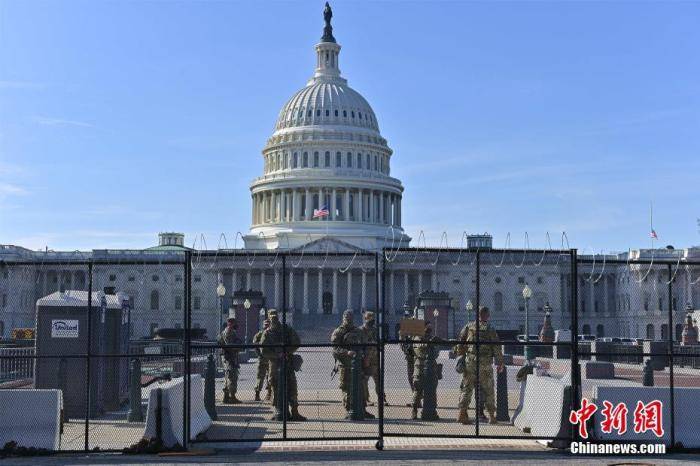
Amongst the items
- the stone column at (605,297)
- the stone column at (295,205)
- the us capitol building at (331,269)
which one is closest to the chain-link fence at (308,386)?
the us capitol building at (331,269)

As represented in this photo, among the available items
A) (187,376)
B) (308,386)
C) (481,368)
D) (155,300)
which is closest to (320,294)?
(155,300)

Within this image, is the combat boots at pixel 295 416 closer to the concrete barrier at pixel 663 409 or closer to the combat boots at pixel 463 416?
the combat boots at pixel 463 416

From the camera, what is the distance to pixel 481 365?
19953 mm

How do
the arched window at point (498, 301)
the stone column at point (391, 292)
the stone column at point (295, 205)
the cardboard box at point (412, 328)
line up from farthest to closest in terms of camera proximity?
the stone column at point (295, 205), the stone column at point (391, 292), the arched window at point (498, 301), the cardboard box at point (412, 328)

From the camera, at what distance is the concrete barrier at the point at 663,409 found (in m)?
17.4

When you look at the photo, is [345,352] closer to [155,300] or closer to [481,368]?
[481,368]

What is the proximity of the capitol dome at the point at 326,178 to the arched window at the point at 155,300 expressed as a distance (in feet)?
63.7

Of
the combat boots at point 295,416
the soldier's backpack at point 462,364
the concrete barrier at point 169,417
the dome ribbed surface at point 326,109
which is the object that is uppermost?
the dome ribbed surface at point 326,109

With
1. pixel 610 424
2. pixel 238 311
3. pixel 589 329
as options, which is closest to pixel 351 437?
pixel 610 424

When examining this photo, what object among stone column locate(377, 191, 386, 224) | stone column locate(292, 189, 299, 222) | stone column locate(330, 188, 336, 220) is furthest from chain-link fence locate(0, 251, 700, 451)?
stone column locate(377, 191, 386, 224)

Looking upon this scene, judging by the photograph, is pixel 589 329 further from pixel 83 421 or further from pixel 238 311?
pixel 83 421

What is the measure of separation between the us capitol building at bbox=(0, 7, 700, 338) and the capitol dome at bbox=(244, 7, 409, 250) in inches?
7.1

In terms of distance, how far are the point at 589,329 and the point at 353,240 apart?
30.6 m

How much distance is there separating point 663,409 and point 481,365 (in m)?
3.74
